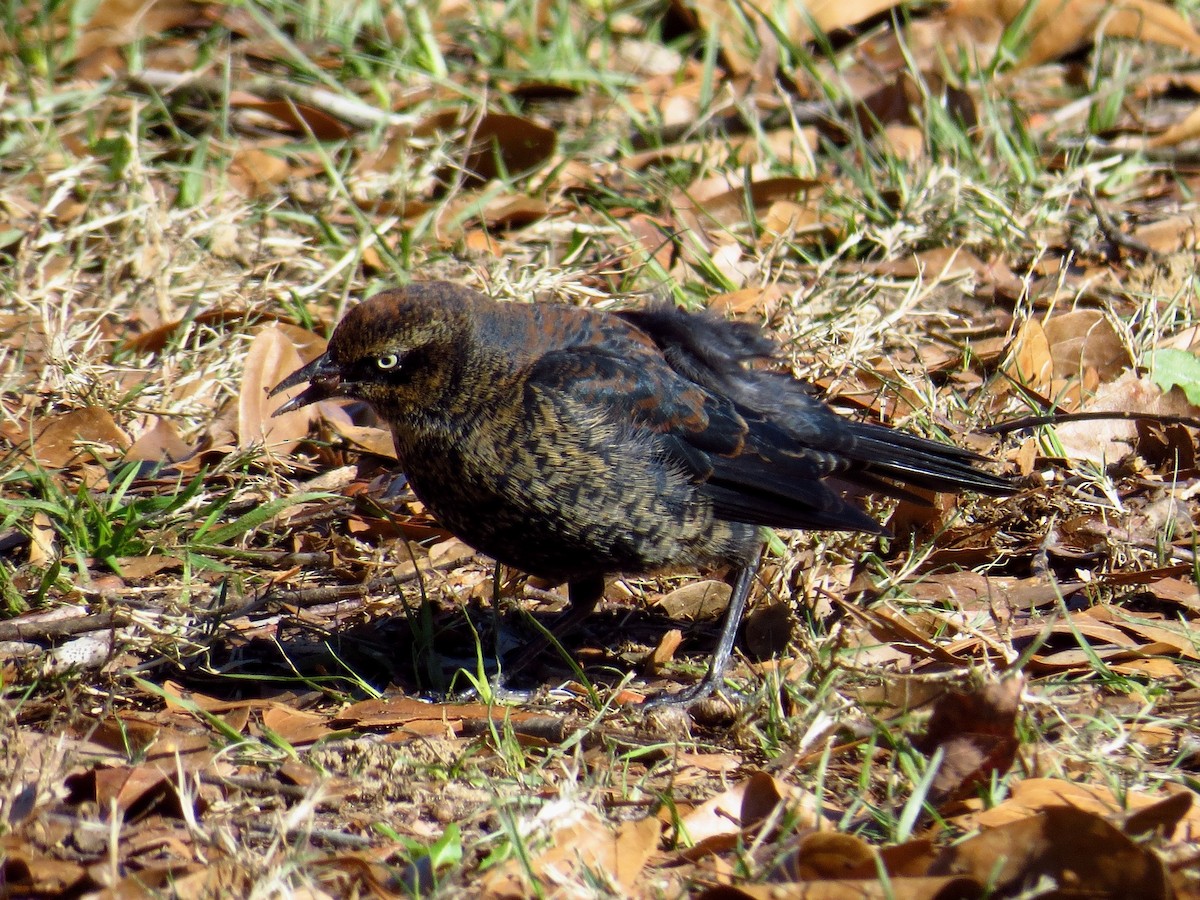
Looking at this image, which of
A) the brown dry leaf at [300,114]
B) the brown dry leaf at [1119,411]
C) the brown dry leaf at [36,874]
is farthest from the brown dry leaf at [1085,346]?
the brown dry leaf at [36,874]

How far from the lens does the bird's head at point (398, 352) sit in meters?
4.68

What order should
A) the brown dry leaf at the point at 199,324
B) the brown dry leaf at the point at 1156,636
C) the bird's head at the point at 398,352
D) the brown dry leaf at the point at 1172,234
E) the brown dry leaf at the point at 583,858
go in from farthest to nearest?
the brown dry leaf at the point at 1172,234 → the brown dry leaf at the point at 199,324 → the bird's head at the point at 398,352 → the brown dry leaf at the point at 1156,636 → the brown dry leaf at the point at 583,858

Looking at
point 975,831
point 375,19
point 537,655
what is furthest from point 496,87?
point 975,831

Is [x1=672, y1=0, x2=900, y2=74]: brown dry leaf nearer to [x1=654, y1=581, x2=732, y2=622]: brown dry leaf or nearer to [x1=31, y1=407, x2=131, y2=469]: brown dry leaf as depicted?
[x1=654, y1=581, x2=732, y2=622]: brown dry leaf

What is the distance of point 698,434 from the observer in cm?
462

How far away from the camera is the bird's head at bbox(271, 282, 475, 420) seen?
4.68 meters

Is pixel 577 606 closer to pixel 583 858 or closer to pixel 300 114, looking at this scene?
pixel 583 858

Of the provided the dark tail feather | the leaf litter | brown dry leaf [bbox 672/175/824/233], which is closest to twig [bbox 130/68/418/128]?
the leaf litter

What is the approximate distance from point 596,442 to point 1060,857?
1.96 metres

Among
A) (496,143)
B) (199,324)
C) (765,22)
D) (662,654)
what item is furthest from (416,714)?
(765,22)

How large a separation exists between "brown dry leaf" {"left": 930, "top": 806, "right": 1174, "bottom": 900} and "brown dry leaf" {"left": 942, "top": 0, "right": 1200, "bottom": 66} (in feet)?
17.8

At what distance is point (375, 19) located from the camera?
769 centimetres

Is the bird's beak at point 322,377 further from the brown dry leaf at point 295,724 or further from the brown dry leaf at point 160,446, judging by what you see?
the brown dry leaf at point 295,724

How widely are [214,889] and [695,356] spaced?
2430 mm
